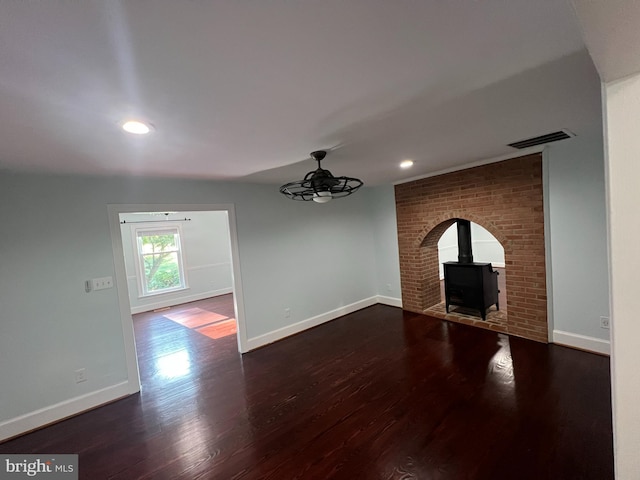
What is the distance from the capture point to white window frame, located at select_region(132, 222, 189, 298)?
6.55 meters

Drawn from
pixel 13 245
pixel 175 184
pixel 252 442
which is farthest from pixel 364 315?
pixel 13 245

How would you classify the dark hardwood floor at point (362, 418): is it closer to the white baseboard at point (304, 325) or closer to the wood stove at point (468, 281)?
the white baseboard at point (304, 325)

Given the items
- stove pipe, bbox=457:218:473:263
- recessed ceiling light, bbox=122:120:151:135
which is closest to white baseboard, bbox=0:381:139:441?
recessed ceiling light, bbox=122:120:151:135

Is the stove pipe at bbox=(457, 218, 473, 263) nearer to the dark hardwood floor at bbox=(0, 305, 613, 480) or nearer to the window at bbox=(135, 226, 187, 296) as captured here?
the dark hardwood floor at bbox=(0, 305, 613, 480)

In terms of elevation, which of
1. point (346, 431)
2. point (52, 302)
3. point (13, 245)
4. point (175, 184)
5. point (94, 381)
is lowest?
point (346, 431)

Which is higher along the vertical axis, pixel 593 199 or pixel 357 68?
pixel 357 68

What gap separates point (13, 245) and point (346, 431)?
317cm

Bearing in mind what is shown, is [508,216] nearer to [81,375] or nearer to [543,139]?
[543,139]

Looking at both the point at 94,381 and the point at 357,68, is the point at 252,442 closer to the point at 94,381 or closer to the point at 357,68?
the point at 94,381

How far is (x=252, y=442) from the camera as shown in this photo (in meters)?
2.16

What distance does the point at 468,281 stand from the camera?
4.29 meters

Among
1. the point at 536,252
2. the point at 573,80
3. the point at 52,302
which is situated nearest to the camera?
the point at 573,80
